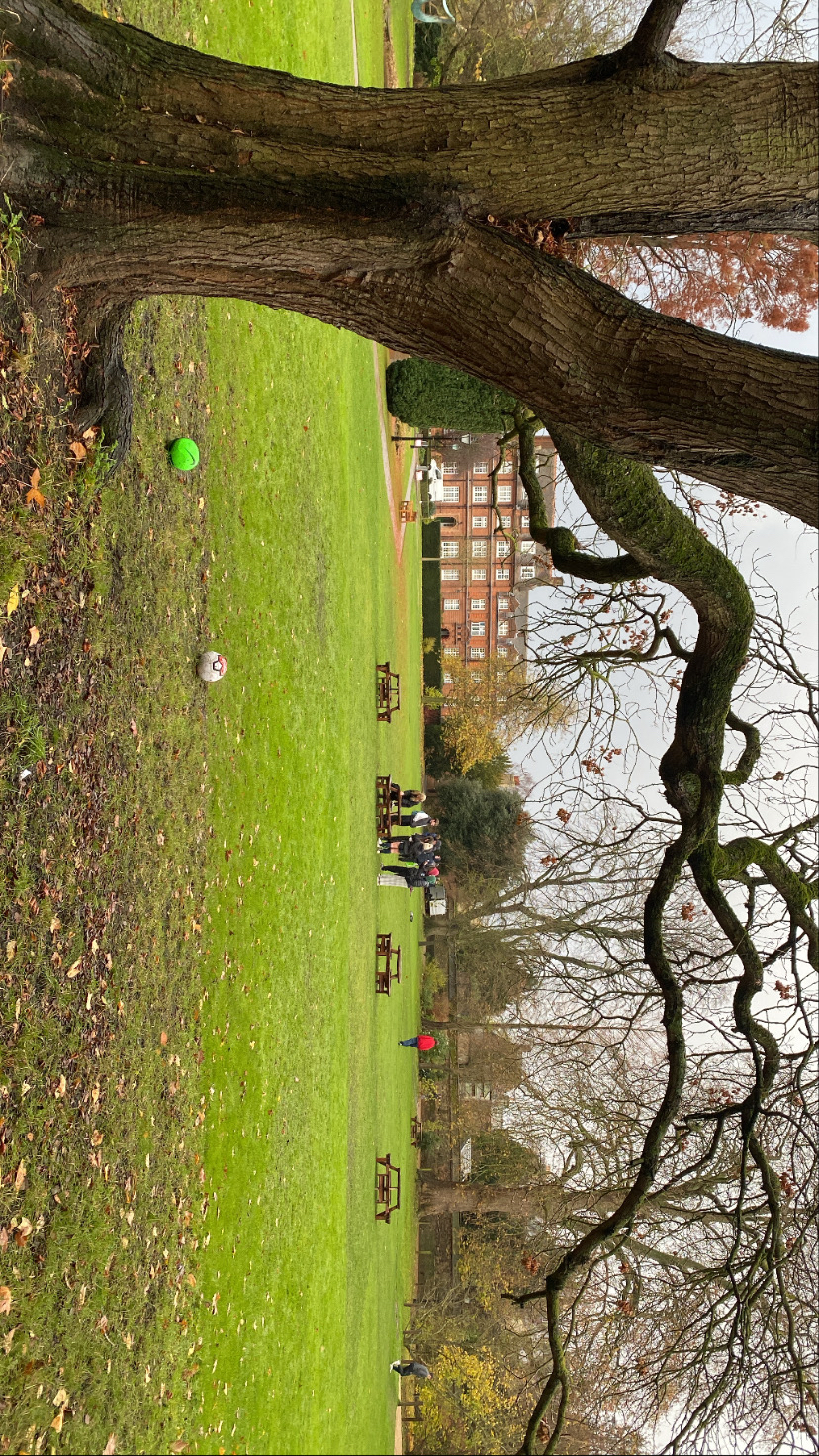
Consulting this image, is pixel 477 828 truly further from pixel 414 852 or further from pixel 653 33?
pixel 653 33

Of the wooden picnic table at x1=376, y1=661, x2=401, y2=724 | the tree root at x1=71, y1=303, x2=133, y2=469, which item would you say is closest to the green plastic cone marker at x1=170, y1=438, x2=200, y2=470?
the tree root at x1=71, y1=303, x2=133, y2=469

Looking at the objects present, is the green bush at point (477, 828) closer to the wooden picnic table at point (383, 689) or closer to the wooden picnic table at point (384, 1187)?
the wooden picnic table at point (383, 689)

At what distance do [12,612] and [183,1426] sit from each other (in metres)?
6.39

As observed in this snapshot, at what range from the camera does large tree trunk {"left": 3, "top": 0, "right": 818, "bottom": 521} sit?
3822mm

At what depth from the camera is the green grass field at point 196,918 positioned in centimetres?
532

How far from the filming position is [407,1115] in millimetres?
24156

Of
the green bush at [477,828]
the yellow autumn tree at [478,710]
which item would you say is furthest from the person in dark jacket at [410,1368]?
the green bush at [477,828]

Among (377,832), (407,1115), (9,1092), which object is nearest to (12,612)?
(9,1092)

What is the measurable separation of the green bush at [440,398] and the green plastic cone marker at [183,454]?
32.4 feet

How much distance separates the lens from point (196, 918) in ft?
25.9

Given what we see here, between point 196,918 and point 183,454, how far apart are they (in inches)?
156

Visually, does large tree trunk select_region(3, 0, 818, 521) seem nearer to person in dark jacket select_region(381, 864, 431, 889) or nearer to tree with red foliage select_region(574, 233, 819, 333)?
tree with red foliage select_region(574, 233, 819, 333)

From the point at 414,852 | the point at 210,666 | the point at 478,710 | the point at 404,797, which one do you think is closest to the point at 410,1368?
the point at 414,852

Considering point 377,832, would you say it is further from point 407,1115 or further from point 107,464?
point 107,464
